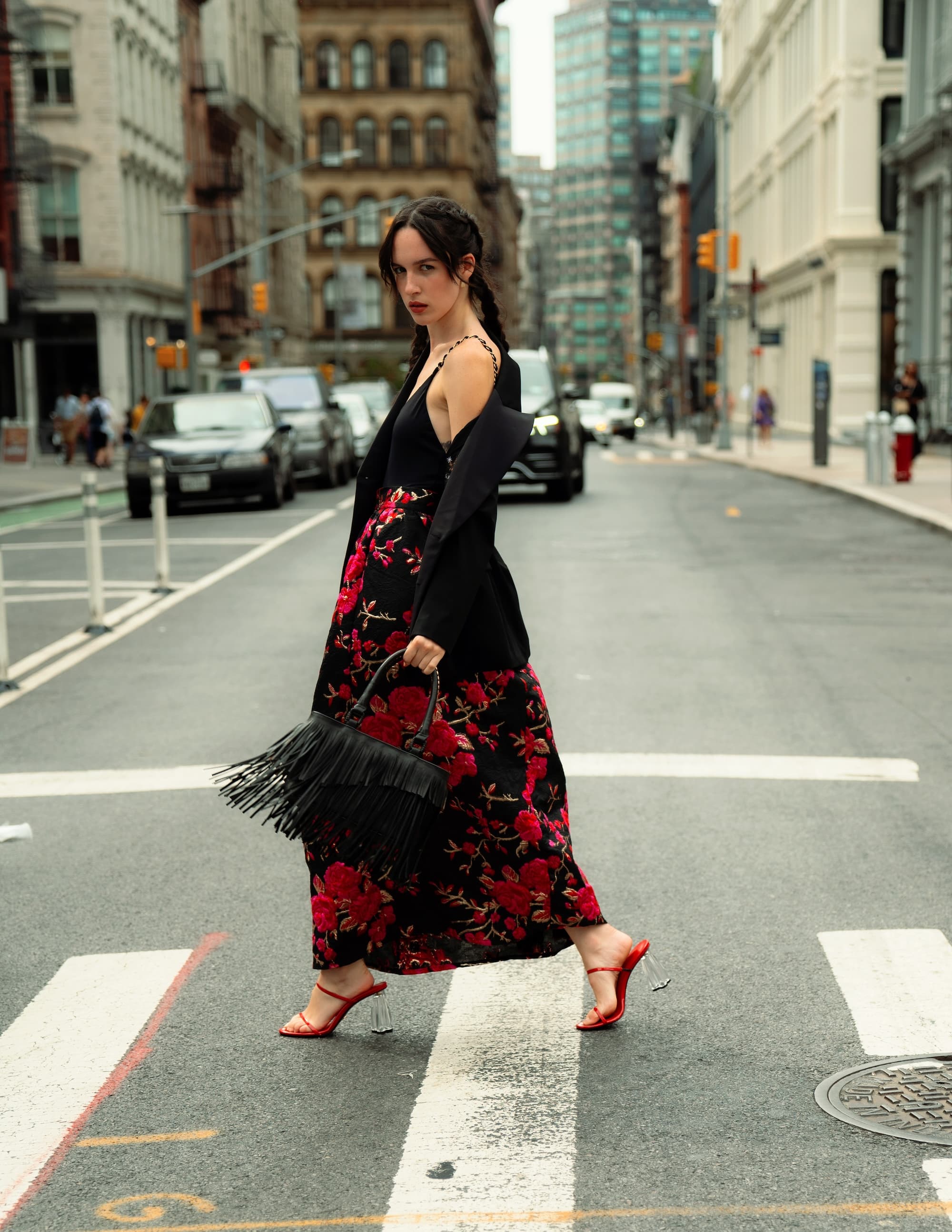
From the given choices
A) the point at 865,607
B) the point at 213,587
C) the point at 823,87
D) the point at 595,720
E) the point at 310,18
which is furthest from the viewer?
the point at 310,18

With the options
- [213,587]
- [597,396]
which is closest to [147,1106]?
[213,587]

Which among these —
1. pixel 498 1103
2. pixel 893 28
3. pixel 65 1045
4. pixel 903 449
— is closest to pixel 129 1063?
pixel 65 1045

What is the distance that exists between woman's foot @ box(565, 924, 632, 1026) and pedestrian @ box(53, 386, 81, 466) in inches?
1568

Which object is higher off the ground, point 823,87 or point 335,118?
point 335,118

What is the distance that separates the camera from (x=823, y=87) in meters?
54.8

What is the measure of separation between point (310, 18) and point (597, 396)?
46.0 m

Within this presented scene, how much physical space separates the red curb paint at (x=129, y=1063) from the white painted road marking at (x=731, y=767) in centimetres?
250

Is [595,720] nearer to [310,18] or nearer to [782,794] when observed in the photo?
[782,794]

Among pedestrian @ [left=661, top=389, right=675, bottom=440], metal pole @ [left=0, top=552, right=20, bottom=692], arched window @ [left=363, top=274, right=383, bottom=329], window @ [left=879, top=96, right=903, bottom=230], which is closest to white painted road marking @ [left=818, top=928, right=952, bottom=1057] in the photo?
metal pole @ [left=0, top=552, right=20, bottom=692]

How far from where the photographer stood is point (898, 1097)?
3736mm

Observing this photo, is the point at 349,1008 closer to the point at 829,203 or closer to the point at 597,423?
the point at 829,203

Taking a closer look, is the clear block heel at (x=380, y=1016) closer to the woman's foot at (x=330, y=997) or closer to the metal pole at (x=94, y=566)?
the woman's foot at (x=330, y=997)

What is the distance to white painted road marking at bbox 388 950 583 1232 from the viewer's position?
3.30 meters

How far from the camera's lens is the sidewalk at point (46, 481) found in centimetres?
2869
